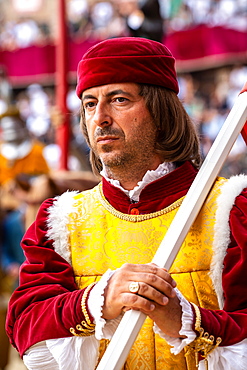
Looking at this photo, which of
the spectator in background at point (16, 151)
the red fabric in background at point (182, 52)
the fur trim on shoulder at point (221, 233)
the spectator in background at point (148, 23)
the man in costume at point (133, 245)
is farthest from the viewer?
the red fabric in background at point (182, 52)

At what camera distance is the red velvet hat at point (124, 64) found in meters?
1.87

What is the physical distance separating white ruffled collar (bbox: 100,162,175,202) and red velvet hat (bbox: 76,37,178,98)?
0.77ft

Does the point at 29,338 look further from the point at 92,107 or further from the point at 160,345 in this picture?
the point at 92,107

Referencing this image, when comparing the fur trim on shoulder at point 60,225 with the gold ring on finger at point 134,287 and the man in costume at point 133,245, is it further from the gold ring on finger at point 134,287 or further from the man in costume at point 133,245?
the gold ring on finger at point 134,287

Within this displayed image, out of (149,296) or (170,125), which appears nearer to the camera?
(149,296)

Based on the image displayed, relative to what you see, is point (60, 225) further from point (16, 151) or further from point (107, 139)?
point (16, 151)

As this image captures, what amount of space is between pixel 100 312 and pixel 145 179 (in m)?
0.43

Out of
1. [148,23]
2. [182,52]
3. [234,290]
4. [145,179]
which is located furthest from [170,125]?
[182,52]

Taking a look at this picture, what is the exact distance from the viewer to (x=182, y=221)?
1.73 metres

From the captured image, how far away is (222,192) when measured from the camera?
1.86m

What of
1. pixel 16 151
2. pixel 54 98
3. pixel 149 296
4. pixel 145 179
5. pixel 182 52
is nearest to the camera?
pixel 149 296

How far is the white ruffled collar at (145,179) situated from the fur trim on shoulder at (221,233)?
20cm

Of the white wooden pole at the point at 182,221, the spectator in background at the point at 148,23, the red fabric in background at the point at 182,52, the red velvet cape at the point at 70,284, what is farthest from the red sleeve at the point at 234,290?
the red fabric in background at the point at 182,52

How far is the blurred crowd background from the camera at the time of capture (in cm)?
409
